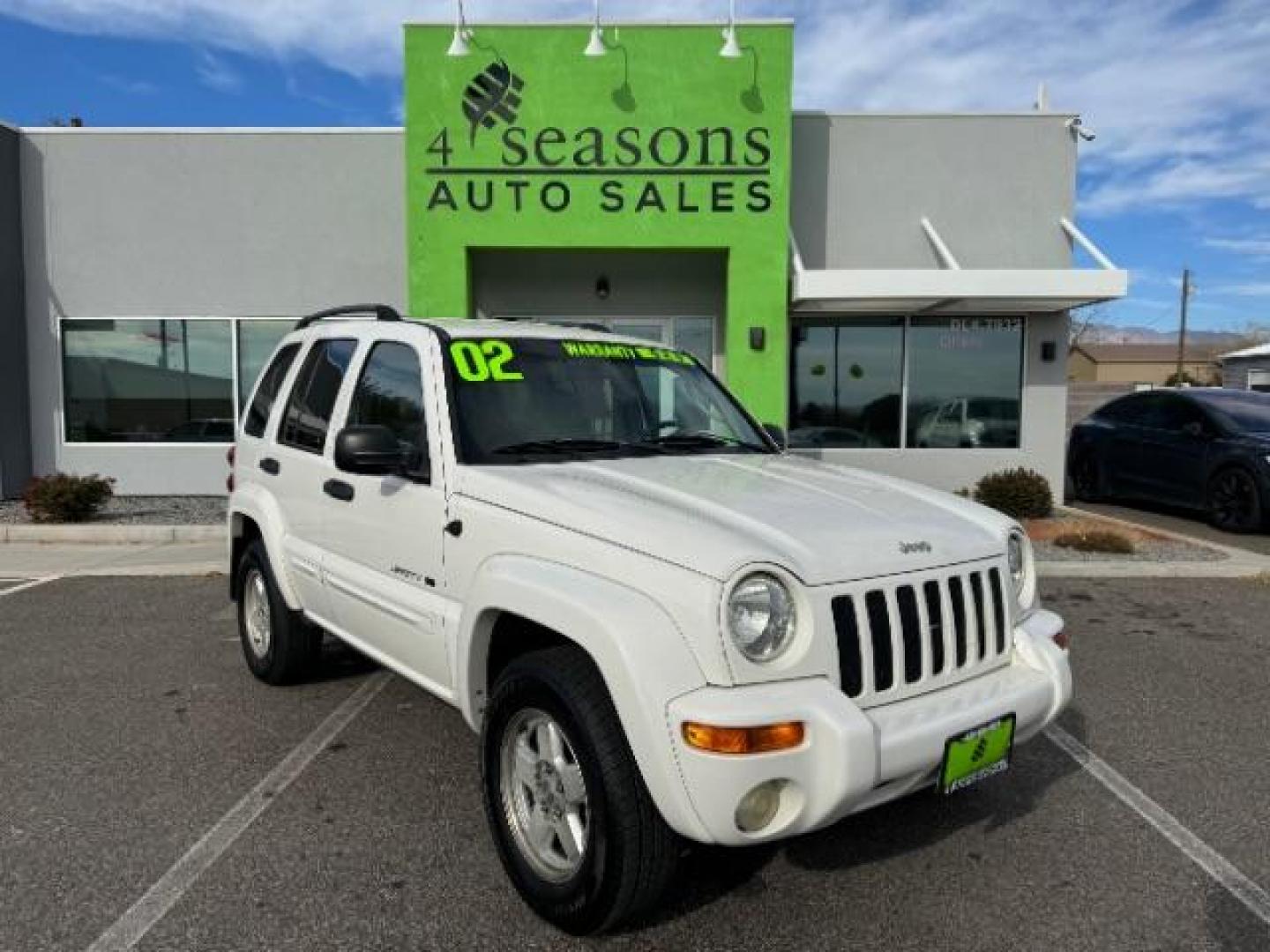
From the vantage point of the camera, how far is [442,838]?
133 inches

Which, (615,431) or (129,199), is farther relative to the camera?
(129,199)

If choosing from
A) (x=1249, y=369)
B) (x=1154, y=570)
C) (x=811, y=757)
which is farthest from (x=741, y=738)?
(x=1249, y=369)

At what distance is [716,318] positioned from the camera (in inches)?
511

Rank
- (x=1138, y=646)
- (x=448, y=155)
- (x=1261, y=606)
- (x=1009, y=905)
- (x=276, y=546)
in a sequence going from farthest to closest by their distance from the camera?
(x=448, y=155)
(x=1261, y=606)
(x=1138, y=646)
(x=276, y=546)
(x=1009, y=905)

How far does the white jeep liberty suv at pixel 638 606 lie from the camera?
2.43 meters

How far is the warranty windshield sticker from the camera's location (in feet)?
13.5

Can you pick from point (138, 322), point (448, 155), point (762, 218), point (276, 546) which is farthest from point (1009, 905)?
point (138, 322)

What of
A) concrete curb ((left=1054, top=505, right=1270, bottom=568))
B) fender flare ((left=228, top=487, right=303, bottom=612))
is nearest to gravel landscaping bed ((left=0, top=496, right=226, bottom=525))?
fender flare ((left=228, top=487, right=303, bottom=612))

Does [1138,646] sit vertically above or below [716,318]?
below

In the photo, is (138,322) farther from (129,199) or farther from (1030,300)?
(1030,300)

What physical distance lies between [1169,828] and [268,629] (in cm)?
431

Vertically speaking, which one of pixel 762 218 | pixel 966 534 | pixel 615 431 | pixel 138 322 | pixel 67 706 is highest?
pixel 762 218

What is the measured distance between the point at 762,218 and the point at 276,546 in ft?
27.8

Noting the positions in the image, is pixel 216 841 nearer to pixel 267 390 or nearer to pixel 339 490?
pixel 339 490
